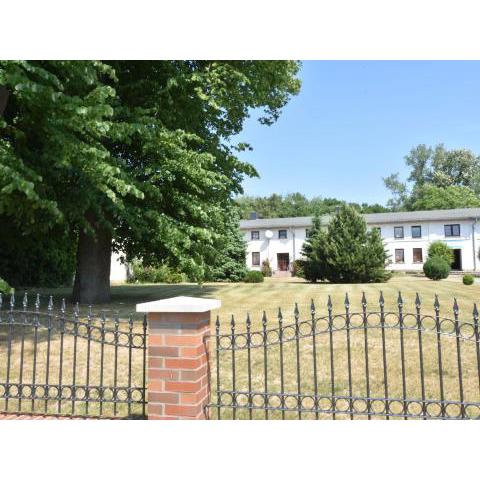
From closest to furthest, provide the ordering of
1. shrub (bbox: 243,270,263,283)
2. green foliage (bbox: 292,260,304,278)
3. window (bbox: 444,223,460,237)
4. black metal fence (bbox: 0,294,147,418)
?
black metal fence (bbox: 0,294,147,418)
shrub (bbox: 243,270,263,283)
green foliage (bbox: 292,260,304,278)
window (bbox: 444,223,460,237)

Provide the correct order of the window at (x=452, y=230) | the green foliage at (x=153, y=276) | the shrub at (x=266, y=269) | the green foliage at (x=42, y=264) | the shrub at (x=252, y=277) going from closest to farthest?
the green foliage at (x=42, y=264), the shrub at (x=252, y=277), the green foliage at (x=153, y=276), the window at (x=452, y=230), the shrub at (x=266, y=269)

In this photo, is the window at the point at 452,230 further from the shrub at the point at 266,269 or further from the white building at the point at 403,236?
the shrub at the point at 266,269

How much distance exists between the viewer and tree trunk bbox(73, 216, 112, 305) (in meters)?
13.9

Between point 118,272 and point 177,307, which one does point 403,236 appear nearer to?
point 118,272

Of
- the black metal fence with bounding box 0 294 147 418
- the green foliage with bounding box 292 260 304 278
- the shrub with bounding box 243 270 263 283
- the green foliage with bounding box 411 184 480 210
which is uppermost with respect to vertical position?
the green foliage with bounding box 411 184 480 210

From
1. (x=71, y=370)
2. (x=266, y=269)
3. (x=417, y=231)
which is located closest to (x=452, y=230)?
(x=417, y=231)

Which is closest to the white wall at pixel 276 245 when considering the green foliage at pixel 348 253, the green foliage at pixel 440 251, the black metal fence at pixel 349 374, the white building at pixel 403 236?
the white building at pixel 403 236

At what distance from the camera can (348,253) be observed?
2598cm

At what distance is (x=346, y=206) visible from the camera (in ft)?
91.4

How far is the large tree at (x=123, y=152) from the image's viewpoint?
830 centimetres

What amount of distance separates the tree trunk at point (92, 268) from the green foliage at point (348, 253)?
15515 millimetres

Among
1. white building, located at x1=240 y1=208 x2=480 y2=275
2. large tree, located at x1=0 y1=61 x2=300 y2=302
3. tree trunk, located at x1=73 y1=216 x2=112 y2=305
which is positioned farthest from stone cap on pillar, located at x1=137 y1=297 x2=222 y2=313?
white building, located at x1=240 y1=208 x2=480 y2=275

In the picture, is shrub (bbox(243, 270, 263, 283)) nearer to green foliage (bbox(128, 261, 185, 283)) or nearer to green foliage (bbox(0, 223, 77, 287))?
green foliage (bbox(128, 261, 185, 283))

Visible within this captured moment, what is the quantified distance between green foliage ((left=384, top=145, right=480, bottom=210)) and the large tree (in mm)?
54496
